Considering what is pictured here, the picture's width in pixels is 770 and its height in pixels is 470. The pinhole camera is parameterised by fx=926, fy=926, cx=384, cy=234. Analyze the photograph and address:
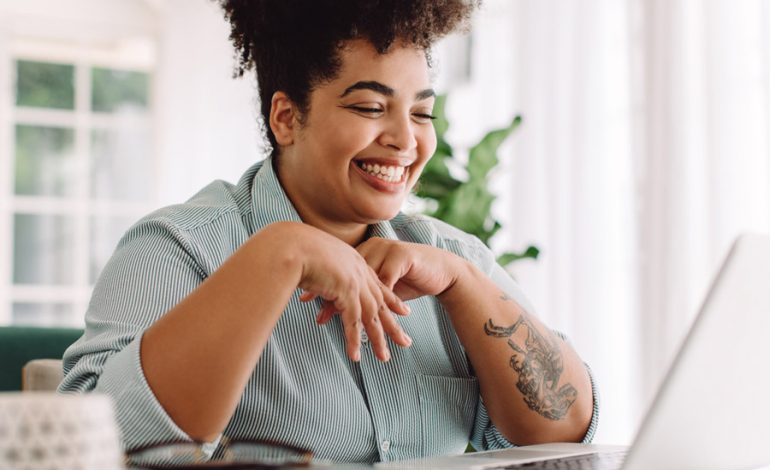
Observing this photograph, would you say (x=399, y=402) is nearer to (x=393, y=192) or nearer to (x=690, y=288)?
(x=393, y=192)

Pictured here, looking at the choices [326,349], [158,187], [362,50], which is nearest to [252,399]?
[326,349]

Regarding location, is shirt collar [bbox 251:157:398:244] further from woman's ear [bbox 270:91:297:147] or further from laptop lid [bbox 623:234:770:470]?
laptop lid [bbox 623:234:770:470]

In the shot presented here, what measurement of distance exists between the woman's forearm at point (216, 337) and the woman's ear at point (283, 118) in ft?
1.54

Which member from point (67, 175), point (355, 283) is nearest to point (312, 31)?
point (355, 283)

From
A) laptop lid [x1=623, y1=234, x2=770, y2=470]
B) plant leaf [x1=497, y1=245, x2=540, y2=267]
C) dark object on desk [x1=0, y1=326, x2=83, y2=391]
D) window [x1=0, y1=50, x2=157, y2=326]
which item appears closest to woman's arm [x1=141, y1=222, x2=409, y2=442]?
laptop lid [x1=623, y1=234, x2=770, y2=470]

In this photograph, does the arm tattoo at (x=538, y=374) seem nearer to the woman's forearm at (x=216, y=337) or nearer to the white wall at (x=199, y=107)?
the woman's forearm at (x=216, y=337)

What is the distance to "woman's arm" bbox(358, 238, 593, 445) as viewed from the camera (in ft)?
4.61

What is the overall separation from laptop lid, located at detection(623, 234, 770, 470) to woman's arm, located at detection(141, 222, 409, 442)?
43 centimetres

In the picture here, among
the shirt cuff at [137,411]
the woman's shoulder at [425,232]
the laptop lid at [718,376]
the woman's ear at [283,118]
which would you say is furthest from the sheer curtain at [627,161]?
the shirt cuff at [137,411]

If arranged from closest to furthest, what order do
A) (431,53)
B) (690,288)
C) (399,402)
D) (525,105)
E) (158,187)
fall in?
(399,402), (431,53), (690,288), (525,105), (158,187)

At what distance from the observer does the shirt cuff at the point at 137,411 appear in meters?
1.03

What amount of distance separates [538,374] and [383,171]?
15.5 inches

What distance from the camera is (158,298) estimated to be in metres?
1.23

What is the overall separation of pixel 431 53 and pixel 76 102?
165 inches
